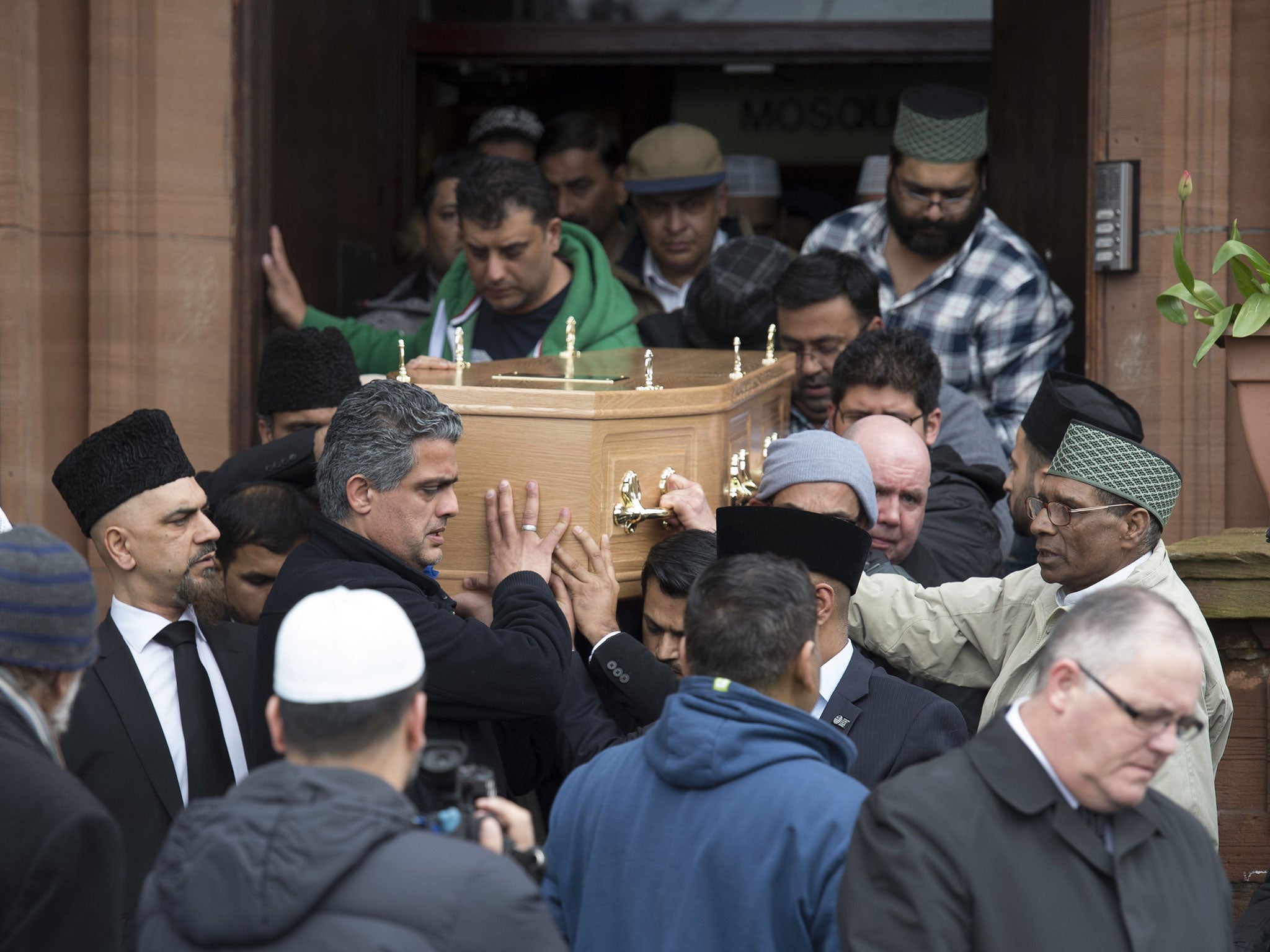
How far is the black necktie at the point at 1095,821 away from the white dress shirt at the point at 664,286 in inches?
157

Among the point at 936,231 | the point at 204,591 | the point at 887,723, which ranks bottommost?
the point at 887,723

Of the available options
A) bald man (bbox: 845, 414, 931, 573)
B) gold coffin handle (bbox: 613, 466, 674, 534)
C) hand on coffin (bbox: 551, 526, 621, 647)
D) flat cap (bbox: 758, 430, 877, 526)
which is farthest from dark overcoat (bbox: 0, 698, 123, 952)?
bald man (bbox: 845, 414, 931, 573)

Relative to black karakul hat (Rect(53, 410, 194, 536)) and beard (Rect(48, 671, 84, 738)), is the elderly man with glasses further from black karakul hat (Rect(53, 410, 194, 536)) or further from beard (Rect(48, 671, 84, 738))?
black karakul hat (Rect(53, 410, 194, 536))

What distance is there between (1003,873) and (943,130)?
391cm

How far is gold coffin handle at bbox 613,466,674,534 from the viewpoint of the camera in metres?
3.65

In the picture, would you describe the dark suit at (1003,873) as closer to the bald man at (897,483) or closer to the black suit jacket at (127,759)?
the black suit jacket at (127,759)

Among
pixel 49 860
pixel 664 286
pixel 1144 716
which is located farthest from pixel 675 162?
pixel 49 860

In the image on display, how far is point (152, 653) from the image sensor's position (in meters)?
3.47

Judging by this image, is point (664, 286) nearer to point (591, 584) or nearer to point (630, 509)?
point (630, 509)

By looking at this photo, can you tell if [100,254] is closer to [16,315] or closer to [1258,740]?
[16,315]

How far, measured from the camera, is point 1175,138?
Answer: 207 inches

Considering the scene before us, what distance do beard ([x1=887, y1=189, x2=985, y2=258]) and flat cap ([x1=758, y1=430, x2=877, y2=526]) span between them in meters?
2.13

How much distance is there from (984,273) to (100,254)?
10.2 feet

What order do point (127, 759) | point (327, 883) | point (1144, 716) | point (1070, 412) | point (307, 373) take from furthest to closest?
point (307, 373), point (1070, 412), point (127, 759), point (1144, 716), point (327, 883)
